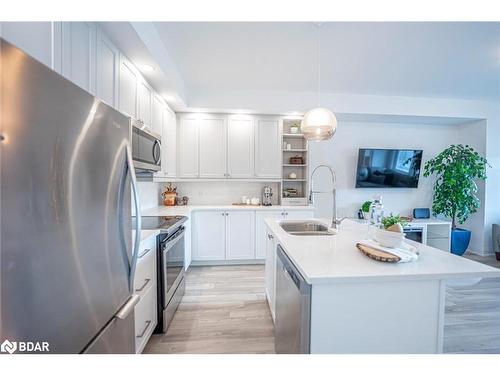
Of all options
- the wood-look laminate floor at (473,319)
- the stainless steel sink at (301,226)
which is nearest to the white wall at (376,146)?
the wood-look laminate floor at (473,319)

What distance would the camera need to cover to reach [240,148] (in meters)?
3.74

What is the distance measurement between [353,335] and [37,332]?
1.20 metres

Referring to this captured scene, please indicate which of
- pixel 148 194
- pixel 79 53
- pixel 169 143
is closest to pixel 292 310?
pixel 79 53

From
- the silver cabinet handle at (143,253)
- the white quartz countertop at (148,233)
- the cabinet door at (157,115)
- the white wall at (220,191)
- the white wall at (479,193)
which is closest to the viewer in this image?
the silver cabinet handle at (143,253)

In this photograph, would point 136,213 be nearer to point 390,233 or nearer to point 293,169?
point 390,233

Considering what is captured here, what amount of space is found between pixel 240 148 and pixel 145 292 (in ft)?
8.57

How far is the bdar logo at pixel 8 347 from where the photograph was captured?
56 centimetres

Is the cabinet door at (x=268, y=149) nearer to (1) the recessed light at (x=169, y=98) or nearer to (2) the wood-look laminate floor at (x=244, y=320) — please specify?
(1) the recessed light at (x=169, y=98)

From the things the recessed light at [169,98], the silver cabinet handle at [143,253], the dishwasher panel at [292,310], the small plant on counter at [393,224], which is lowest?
the dishwasher panel at [292,310]

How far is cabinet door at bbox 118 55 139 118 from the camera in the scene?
1.94 m

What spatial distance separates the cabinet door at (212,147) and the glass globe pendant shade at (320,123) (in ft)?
6.38

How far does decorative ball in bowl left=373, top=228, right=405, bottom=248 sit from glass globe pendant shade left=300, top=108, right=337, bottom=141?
1027mm
